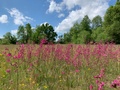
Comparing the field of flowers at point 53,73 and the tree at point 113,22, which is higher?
the tree at point 113,22

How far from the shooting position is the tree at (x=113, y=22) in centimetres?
3222

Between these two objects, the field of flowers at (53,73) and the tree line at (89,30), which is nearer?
the field of flowers at (53,73)

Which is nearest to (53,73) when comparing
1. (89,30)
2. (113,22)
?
(113,22)

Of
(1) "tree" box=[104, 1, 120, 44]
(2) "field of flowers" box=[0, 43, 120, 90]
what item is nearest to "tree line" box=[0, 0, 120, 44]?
(1) "tree" box=[104, 1, 120, 44]

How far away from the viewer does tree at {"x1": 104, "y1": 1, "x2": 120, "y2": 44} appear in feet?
106

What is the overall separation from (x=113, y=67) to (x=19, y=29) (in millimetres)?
61027

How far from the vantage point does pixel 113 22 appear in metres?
33.7

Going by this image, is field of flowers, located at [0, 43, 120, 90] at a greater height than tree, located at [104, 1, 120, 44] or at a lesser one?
lesser

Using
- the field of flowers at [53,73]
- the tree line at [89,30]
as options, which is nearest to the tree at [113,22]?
the tree line at [89,30]

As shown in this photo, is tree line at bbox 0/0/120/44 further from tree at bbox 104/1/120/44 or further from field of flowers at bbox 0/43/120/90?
field of flowers at bbox 0/43/120/90

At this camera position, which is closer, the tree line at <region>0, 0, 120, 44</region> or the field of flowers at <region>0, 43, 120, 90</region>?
the field of flowers at <region>0, 43, 120, 90</region>

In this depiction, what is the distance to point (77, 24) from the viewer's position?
57250 millimetres

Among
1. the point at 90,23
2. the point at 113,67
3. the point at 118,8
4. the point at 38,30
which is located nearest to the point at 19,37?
the point at 38,30

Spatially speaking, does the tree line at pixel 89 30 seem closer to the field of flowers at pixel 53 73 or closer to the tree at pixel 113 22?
the tree at pixel 113 22
